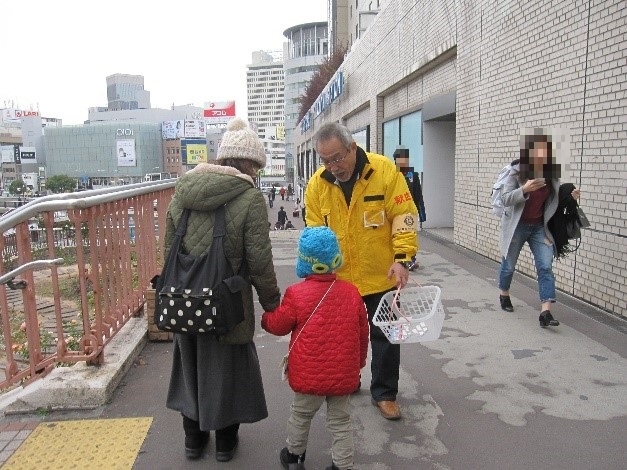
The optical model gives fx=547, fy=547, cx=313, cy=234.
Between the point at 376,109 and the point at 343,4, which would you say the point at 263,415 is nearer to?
the point at 376,109

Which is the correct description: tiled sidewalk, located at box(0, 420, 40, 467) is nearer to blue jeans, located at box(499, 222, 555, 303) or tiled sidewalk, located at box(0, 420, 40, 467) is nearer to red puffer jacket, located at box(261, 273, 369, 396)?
red puffer jacket, located at box(261, 273, 369, 396)

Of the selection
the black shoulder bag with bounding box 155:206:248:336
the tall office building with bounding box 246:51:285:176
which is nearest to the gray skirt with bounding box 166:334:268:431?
the black shoulder bag with bounding box 155:206:248:336

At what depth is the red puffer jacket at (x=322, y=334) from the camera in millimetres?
2639

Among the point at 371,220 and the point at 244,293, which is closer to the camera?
the point at 244,293

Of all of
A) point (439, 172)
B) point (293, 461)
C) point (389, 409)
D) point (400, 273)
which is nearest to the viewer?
point (293, 461)

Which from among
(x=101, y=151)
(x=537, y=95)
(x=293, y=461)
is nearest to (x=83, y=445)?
(x=293, y=461)

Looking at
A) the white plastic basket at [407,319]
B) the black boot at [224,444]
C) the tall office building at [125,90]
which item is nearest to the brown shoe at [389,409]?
the white plastic basket at [407,319]

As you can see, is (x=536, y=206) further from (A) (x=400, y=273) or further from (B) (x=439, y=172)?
(B) (x=439, y=172)

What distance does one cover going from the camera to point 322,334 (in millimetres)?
2641

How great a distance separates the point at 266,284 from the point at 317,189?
0.82m

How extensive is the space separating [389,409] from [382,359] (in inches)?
11.9

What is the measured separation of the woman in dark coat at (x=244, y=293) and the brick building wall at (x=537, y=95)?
354 cm

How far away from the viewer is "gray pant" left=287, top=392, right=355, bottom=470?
2678 mm

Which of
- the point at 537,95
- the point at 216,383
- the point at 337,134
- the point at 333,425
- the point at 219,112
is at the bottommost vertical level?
the point at 333,425
